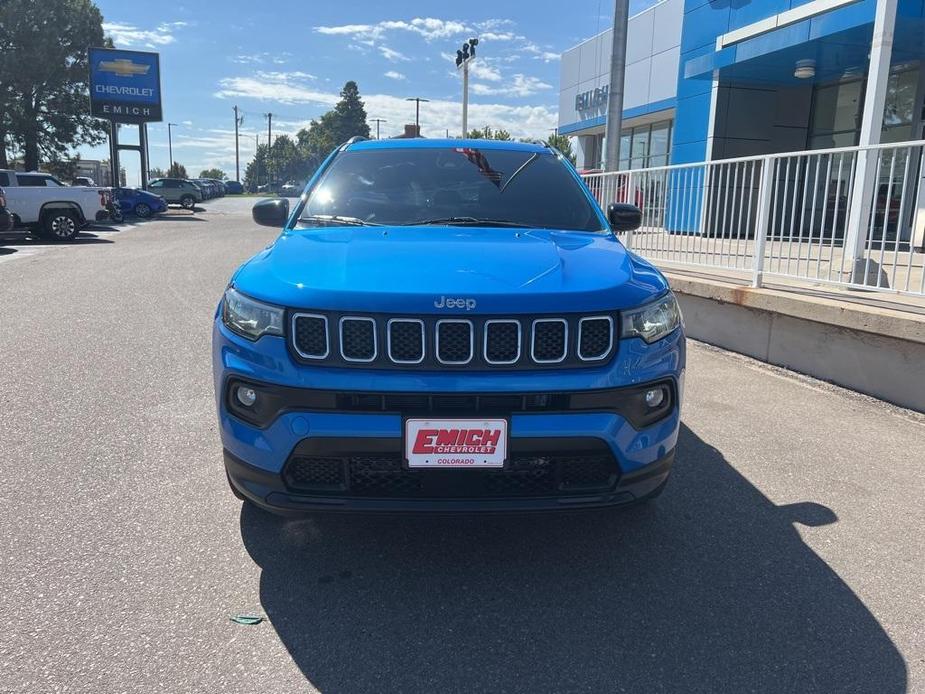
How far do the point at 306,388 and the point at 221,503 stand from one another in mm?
1310

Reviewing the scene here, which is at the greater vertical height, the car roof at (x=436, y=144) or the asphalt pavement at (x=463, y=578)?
the car roof at (x=436, y=144)

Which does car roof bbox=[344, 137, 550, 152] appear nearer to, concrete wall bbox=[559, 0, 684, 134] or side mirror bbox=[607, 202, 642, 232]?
side mirror bbox=[607, 202, 642, 232]

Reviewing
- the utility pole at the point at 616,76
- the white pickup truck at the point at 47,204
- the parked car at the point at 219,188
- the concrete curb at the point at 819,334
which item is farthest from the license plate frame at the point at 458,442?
the parked car at the point at 219,188

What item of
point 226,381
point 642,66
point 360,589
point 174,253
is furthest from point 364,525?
point 642,66

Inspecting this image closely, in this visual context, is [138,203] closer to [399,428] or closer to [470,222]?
[470,222]

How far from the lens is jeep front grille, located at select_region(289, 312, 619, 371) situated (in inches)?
91.8

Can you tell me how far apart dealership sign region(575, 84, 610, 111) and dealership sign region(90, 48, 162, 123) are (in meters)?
21.5

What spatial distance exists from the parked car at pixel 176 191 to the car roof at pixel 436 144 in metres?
39.6

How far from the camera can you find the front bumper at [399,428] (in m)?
2.29

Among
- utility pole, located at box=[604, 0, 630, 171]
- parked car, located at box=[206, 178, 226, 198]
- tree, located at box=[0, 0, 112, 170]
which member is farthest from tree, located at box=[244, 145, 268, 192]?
utility pole, located at box=[604, 0, 630, 171]

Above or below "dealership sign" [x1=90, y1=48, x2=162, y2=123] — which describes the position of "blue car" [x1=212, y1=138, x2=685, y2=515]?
below

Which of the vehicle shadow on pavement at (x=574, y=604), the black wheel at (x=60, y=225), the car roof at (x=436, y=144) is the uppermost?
the car roof at (x=436, y=144)

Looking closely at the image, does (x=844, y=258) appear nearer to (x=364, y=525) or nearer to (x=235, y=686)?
(x=364, y=525)

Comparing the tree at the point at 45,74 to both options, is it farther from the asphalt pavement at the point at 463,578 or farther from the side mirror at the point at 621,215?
the side mirror at the point at 621,215
